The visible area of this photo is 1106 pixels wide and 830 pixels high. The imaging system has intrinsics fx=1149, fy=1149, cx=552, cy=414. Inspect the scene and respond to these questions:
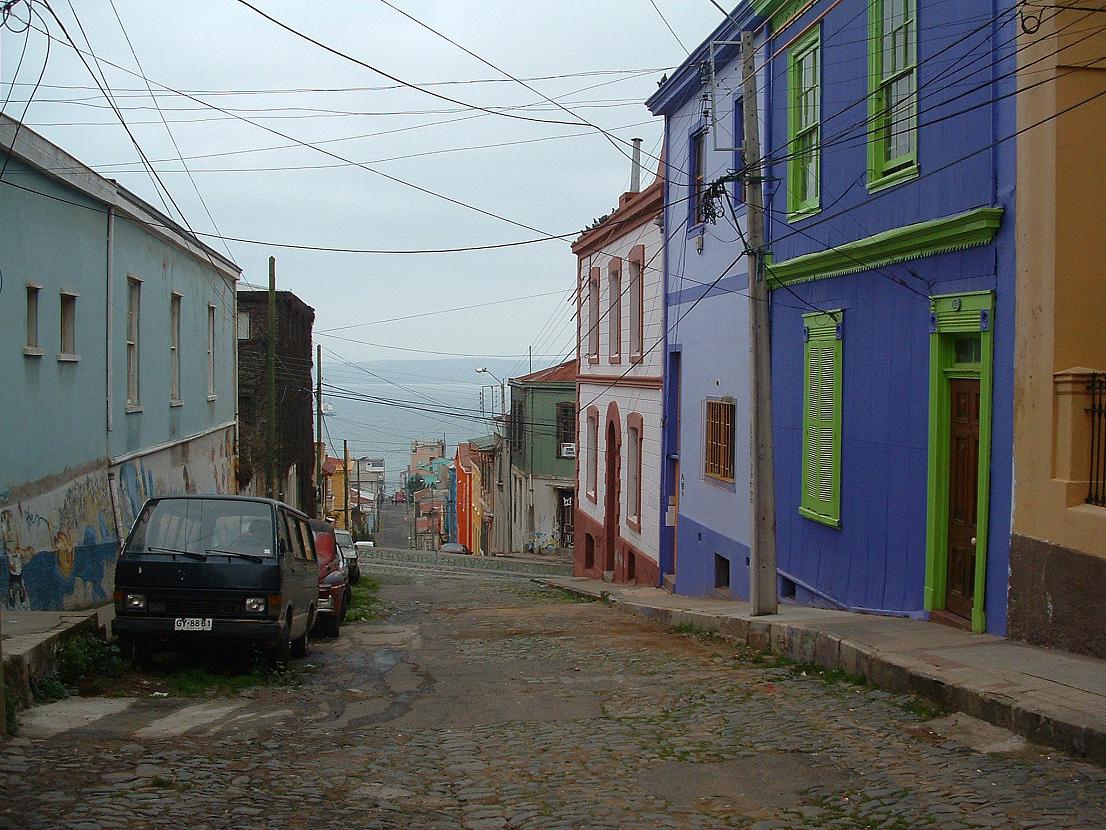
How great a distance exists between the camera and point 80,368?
15031 millimetres

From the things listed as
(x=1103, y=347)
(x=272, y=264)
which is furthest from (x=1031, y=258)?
(x=272, y=264)

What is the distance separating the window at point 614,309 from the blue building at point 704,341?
4.10 meters

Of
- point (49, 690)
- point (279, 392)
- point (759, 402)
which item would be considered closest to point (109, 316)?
point (49, 690)

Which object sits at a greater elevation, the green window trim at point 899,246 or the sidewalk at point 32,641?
the green window trim at point 899,246

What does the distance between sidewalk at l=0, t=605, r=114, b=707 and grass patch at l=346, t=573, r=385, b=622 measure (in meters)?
7.84

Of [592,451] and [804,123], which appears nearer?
[804,123]

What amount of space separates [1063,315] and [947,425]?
7.40 ft

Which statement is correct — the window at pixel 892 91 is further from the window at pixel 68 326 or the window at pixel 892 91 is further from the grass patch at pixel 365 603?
the grass patch at pixel 365 603

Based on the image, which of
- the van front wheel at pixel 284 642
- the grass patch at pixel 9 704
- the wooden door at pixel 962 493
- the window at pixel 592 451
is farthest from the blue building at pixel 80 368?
the window at pixel 592 451

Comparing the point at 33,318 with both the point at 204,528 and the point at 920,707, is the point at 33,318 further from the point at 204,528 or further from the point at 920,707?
the point at 920,707

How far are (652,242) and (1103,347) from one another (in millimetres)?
14614

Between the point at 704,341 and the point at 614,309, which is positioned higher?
the point at 614,309

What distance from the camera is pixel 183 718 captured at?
820 centimetres

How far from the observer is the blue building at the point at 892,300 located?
9.95 meters
